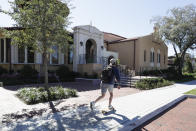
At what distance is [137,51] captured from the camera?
2031 centimetres

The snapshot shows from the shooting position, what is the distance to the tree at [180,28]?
19.6 m

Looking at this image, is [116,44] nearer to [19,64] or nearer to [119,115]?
[19,64]

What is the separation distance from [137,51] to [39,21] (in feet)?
52.9

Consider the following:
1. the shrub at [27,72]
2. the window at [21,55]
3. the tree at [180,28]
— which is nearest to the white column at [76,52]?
the shrub at [27,72]

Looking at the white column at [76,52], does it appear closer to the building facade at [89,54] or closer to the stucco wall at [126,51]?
the building facade at [89,54]

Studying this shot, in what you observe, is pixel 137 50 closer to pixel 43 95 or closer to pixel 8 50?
pixel 8 50

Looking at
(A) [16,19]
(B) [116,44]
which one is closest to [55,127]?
(A) [16,19]

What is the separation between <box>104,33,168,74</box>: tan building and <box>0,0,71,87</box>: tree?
1410 cm

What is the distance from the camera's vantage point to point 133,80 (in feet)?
41.9

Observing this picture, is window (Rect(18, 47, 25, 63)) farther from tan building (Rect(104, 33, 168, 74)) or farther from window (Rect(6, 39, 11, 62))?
tan building (Rect(104, 33, 168, 74))

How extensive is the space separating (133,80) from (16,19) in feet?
33.0

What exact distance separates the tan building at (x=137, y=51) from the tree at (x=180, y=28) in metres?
2.50

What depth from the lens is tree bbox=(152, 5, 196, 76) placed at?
64.4 ft

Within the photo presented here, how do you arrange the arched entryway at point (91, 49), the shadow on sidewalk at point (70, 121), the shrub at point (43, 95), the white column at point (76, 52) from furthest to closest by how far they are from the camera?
the arched entryway at point (91, 49) → the white column at point (76, 52) → the shrub at point (43, 95) → the shadow on sidewalk at point (70, 121)
